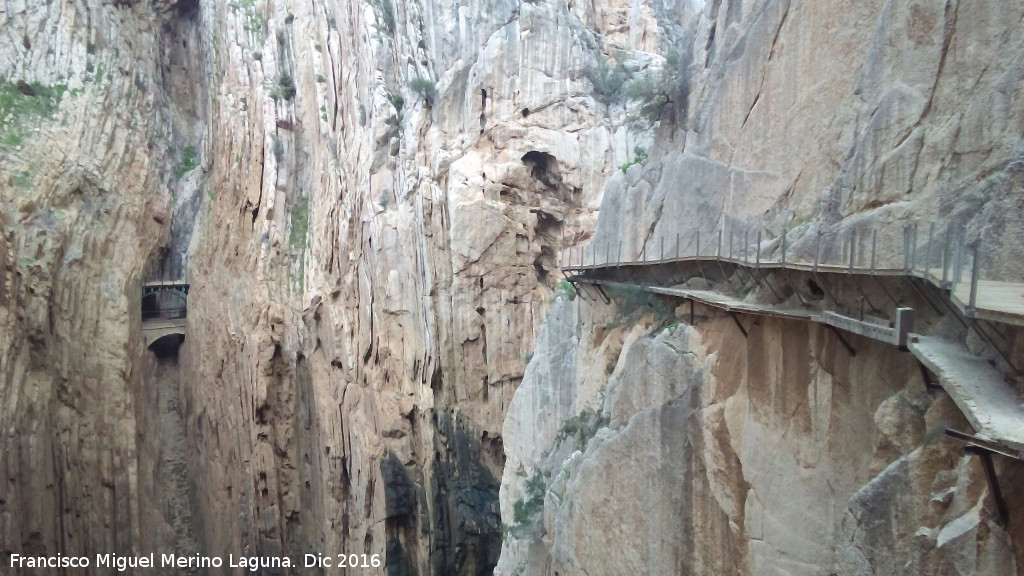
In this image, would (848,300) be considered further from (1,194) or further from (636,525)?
(1,194)

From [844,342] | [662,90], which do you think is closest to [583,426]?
[844,342]

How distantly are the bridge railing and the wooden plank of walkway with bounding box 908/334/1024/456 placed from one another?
0.44 meters

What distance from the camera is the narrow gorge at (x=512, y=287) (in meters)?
A: 5.07

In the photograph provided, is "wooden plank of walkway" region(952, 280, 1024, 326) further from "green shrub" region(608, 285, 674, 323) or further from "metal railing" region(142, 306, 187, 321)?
"metal railing" region(142, 306, 187, 321)

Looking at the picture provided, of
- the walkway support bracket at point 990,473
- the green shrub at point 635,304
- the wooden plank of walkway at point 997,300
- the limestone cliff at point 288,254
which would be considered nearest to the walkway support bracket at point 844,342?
the wooden plank of walkway at point 997,300

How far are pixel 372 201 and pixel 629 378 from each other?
13.9 meters

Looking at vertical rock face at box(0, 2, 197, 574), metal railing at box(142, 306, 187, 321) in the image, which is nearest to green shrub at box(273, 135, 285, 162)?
vertical rock face at box(0, 2, 197, 574)

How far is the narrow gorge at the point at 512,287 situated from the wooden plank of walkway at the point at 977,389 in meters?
0.03

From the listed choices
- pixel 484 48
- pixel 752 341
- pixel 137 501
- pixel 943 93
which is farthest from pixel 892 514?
pixel 137 501

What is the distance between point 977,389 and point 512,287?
16.1 metres

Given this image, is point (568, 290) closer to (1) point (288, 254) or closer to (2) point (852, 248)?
(2) point (852, 248)

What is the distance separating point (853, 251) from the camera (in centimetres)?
539

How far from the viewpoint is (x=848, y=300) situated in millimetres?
5836

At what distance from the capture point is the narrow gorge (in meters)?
5.07
